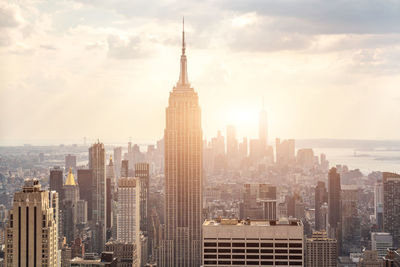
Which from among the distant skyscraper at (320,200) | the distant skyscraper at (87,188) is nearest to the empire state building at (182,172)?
the distant skyscraper at (87,188)

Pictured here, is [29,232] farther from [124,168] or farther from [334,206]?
[334,206]

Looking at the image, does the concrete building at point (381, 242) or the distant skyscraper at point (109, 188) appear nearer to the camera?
the concrete building at point (381, 242)

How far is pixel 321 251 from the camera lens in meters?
19.5

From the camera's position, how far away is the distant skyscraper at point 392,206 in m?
19.6

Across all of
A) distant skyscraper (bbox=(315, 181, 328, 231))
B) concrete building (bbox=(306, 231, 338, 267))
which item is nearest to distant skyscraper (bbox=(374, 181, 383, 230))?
concrete building (bbox=(306, 231, 338, 267))

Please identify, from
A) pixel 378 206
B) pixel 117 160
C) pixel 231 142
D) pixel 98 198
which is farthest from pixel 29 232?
pixel 378 206

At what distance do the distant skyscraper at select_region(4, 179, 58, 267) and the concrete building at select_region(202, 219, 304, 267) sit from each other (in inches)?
97.9

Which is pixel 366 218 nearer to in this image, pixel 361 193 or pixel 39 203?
pixel 361 193

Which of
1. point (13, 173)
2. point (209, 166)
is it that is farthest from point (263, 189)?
point (13, 173)

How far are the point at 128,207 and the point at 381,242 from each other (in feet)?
32.1

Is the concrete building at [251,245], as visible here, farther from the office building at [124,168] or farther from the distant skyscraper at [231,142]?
the office building at [124,168]

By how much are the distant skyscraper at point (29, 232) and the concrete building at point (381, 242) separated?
1077cm

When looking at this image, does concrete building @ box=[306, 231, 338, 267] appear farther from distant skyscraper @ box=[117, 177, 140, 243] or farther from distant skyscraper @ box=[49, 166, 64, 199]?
distant skyscraper @ box=[117, 177, 140, 243]

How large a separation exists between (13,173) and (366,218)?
1500 cm
